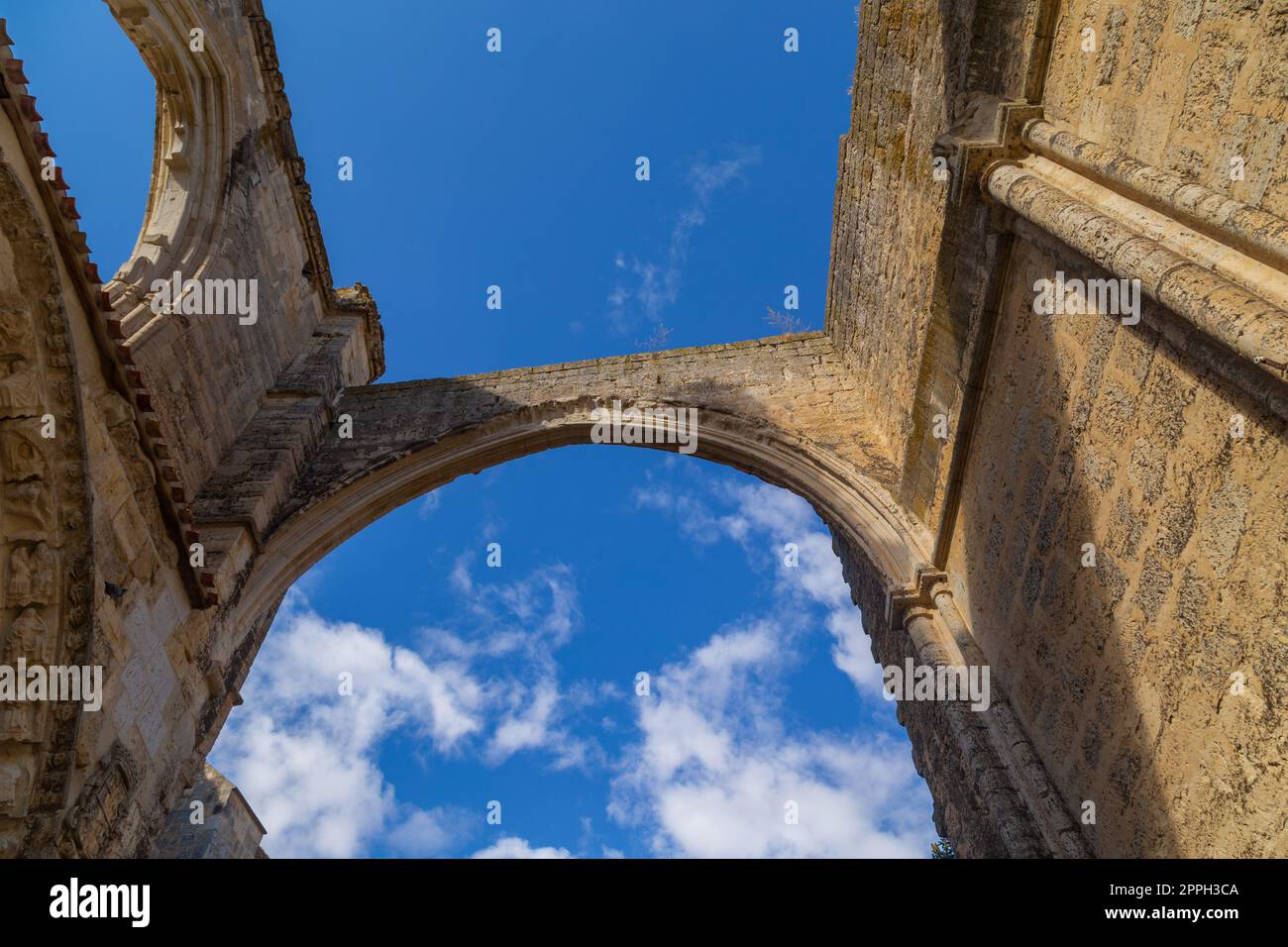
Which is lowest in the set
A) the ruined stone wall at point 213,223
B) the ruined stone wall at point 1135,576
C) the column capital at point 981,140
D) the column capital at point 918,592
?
the ruined stone wall at point 1135,576

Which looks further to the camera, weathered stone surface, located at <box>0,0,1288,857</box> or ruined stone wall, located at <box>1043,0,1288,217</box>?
weathered stone surface, located at <box>0,0,1288,857</box>

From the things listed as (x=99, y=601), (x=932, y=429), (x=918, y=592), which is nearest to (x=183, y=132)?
(x=99, y=601)

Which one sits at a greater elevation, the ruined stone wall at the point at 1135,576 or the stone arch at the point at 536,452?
the stone arch at the point at 536,452

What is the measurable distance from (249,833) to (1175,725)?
30.4 feet

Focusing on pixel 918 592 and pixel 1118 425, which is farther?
pixel 918 592

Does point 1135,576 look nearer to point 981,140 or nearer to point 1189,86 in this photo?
point 1189,86

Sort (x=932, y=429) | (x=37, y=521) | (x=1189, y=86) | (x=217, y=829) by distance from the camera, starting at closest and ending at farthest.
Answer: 1. (x=1189, y=86)
2. (x=37, y=521)
3. (x=932, y=429)
4. (x=217, y=829)

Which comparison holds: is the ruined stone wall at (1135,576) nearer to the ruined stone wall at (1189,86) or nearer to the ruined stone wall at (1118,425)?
the ruined stone wall at (1118,425)

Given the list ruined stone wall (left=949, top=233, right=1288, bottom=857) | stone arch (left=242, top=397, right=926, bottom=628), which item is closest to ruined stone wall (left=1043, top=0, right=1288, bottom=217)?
ruined stone wall (left=949, top=233, right=1288, bottom=857)

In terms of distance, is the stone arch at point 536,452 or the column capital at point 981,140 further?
the stone arch at point 536,452

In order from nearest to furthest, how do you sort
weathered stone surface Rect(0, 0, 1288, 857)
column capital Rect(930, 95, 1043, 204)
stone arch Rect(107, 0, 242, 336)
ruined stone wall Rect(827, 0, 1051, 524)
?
1. weathered stone surface Rect(0, 0, 1288, 857)
2. column capital Rect(930, 95, 1043, 204)
3. ruined stone wall Rect(827, 0, 1051, 524)
4. stone arch Rect(107, 0, 242, 336)

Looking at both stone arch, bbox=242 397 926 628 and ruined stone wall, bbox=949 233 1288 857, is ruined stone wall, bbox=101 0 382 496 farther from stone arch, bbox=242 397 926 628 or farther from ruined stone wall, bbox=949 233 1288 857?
ruined stone wall, bbox=949 233 1288 857

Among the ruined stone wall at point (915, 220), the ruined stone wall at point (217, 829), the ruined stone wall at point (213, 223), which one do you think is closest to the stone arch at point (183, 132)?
the ruined stone wall at point (213, 223)
